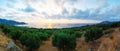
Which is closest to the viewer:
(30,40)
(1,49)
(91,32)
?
(1,49)

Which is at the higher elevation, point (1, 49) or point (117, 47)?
point (117, 47)

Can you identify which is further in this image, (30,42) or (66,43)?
(30,42)

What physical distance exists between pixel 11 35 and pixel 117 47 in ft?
260

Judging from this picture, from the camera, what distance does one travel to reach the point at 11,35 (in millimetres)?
95688

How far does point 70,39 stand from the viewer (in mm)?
78375

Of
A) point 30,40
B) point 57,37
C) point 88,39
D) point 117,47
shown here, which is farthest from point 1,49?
point 117,47

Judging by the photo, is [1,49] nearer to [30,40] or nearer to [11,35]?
[30,40]

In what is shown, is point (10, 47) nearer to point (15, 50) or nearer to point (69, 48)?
point (15, 50)

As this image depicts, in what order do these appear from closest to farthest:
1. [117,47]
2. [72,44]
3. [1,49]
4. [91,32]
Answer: [117,47], [1,49], [72,44], [91,32]

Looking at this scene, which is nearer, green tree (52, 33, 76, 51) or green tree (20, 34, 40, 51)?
green tree (52, 33, 76, 51)

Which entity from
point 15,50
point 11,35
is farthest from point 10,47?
point 11,35

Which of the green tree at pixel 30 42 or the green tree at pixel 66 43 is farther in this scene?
the green tree at pixel 30 42

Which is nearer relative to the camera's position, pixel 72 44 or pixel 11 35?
pixel 72 44

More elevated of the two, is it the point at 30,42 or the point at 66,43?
the point at 30,42
